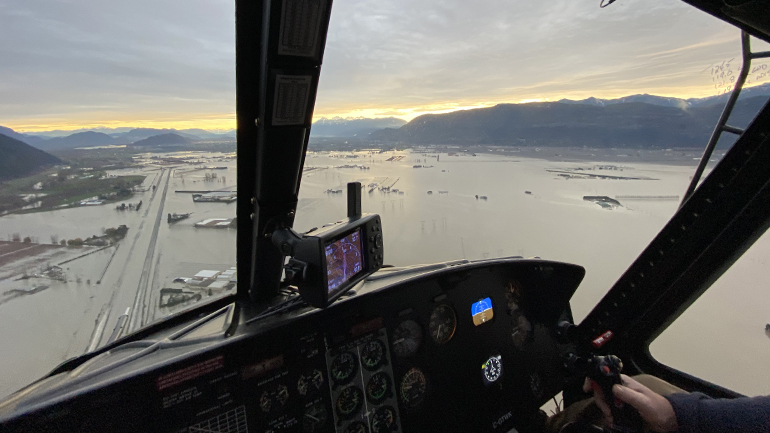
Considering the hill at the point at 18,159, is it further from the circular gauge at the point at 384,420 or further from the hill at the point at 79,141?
the circular gauge at the point at 384,420

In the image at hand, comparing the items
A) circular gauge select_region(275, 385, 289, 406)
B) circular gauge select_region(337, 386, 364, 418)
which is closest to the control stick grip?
circular gauge select_region(337, 386, 364, 418)

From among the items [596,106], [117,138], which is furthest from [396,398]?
[596,106]

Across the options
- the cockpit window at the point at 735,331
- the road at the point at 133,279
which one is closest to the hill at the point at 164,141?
the road at the point at 133,279

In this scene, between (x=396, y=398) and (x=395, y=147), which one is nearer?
(x=396, y=398)

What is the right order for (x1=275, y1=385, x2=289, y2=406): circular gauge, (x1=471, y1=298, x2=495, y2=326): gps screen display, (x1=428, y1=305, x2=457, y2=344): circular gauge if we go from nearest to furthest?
(x1=275, y1=385, x2=289, y2=406): circular gauge, (x1=428, y1=305, x2=457, y2=344): circular gauge, (x1=471, y1=298, x2=495, y2=326): gps screen display

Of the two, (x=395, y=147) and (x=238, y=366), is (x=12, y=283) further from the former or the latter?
(x=395, y=147)

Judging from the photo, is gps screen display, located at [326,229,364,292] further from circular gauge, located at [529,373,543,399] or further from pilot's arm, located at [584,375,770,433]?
circular gauge, located at [529,373,543,399]
